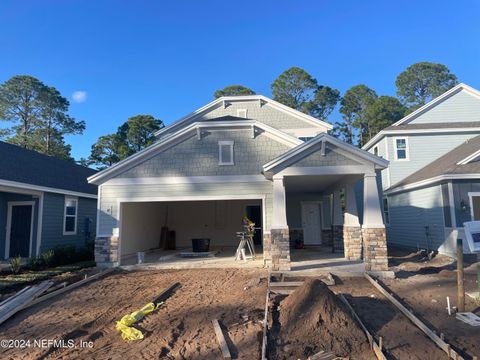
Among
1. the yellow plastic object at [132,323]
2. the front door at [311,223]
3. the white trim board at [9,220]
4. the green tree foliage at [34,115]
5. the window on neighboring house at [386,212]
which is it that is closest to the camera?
the yellow plastic object at [132,323]

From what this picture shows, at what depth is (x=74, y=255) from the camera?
1309cm

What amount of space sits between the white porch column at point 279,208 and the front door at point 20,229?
9.67m

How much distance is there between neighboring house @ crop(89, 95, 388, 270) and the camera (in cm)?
966

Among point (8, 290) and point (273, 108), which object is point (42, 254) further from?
point (273, 108)

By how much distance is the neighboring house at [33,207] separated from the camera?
40.3 ft

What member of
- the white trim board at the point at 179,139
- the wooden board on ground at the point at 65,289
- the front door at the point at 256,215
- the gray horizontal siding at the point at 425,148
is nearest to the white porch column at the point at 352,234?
the white trim board at the point at 179,139

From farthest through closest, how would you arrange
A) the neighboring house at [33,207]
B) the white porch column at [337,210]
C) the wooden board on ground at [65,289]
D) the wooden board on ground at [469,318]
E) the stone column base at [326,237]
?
the stone column base at [326,237] < the white porch column at [337,210] < the neighboring house at [33,207] < the wooden board on ground at [65,289] < the wooden board on ground at [469,318]

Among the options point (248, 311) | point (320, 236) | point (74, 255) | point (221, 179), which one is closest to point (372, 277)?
point (248, 311)

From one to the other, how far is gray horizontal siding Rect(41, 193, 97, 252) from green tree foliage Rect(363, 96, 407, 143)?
29.0 m

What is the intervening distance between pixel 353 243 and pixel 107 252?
8387 millimetres

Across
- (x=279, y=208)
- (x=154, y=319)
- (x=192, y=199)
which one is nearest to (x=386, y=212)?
(x=279, y=208)

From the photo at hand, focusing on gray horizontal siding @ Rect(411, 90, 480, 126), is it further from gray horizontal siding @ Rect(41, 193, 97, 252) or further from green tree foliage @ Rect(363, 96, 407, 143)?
gray horizontal siding @ Rect(41, 193, 97, 252)

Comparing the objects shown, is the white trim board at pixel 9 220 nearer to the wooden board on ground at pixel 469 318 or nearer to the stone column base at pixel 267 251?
the stone column base at pixel 267 251

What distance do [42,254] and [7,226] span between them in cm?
218
